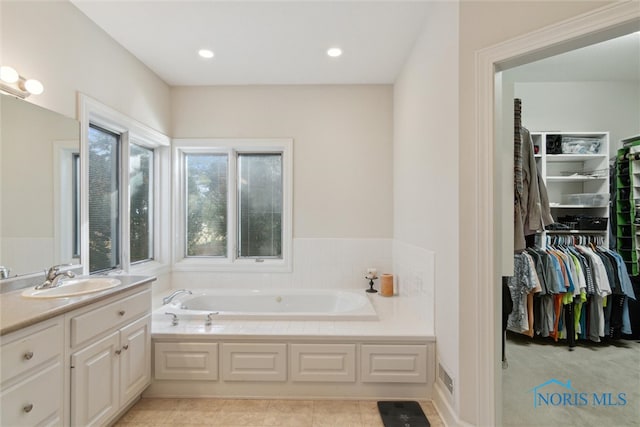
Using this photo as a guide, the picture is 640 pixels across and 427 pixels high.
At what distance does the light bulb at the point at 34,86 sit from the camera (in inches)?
65.0

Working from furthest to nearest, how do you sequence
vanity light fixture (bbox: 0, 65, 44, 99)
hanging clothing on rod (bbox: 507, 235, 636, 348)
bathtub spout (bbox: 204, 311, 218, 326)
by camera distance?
hanging clothing on rod (bbox: 507, 235, 636, 348) → bathtub spout (bbox: 204, 311, 218, 326) → vanity light fixture (bbox: 0, 65, 44, 99)

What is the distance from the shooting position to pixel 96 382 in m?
1.57

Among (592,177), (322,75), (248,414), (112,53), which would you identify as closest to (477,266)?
(248,414)

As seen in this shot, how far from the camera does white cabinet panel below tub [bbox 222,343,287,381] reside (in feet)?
6.84

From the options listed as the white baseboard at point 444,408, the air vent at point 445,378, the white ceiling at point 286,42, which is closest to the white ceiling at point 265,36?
the white ceiling at point 286,42

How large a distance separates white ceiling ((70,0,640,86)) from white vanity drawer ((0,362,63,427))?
2272mm

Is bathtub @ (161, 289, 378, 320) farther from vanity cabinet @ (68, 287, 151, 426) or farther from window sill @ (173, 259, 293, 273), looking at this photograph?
vanity cabinet @ (68, 287, 151, 426)

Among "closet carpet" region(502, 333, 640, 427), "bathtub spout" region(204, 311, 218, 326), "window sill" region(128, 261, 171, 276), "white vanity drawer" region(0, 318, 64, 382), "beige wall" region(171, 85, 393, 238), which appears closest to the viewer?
"white vanity drawer" region(0, 318, 64, 382)

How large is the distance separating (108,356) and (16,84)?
1598 mm

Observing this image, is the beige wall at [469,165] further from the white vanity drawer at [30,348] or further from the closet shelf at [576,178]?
the closet shelf at [576,178]

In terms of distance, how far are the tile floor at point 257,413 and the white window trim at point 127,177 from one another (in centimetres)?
107

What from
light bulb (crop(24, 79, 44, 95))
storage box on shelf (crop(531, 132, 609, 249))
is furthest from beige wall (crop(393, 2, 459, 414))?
light bulb (crop(24, 79, 44, 95))

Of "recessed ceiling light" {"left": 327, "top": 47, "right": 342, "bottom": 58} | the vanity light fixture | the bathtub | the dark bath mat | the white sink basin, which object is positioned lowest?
the dark bath mat

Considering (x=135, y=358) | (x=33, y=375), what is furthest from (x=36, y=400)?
(x=135, y=358)
